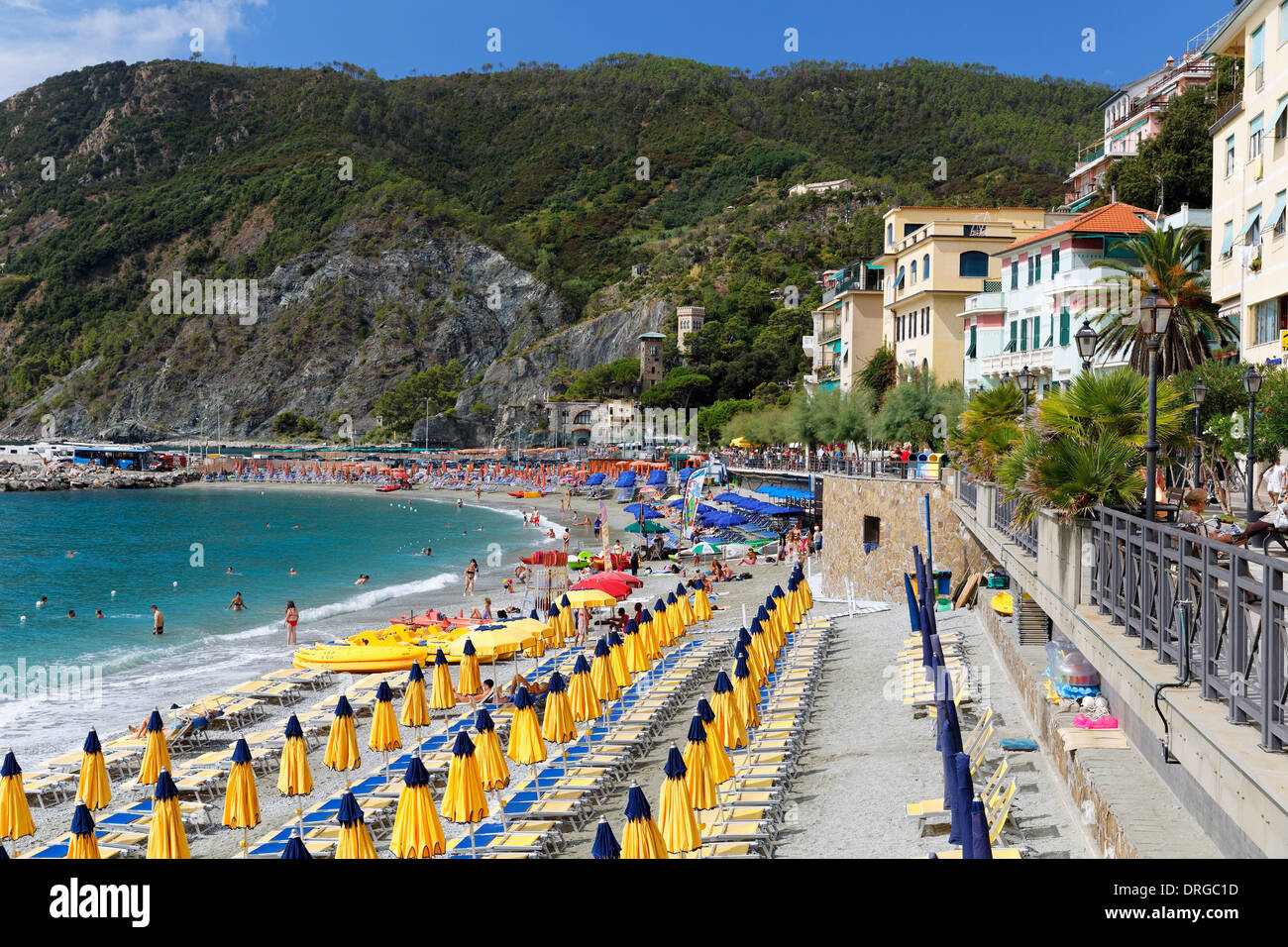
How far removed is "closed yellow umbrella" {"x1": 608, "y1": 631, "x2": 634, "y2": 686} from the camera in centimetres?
1777

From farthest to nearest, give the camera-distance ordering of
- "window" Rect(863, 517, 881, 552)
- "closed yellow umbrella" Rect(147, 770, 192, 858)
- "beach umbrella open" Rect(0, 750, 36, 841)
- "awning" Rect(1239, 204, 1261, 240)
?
"window" Rect(863, 517, 881, 552)
"awning" Rect(1239, 204, 1261, 240)
"beach umbrella open" Rect(0, 750, 36, 841)
"closed yellow umbrella" Rect(147, 770, 192, 858)

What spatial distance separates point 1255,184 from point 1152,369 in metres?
17.1

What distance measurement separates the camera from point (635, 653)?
19.3 m

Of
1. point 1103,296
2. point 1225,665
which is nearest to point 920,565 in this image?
point 1103,296

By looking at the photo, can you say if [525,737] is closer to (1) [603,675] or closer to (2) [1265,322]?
(1) [603,675]

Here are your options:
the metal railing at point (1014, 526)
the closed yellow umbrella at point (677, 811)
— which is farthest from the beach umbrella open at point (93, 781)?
the metal railing at point (1014, 526)

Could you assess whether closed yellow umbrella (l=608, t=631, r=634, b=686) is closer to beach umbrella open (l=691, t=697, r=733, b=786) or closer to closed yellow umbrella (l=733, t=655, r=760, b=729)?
closed yellow umbrella (l=733, t=655, r=760, b=729)

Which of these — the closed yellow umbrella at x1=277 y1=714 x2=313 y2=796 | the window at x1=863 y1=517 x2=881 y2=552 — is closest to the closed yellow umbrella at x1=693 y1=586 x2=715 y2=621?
the window at x1=863 y1=517 x2=881 y2=552

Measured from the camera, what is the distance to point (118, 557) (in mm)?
53250

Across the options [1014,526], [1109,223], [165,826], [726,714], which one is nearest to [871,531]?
[1109,223]

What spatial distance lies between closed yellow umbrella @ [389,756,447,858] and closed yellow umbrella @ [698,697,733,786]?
3357 mm

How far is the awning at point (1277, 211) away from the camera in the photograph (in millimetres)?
20125
